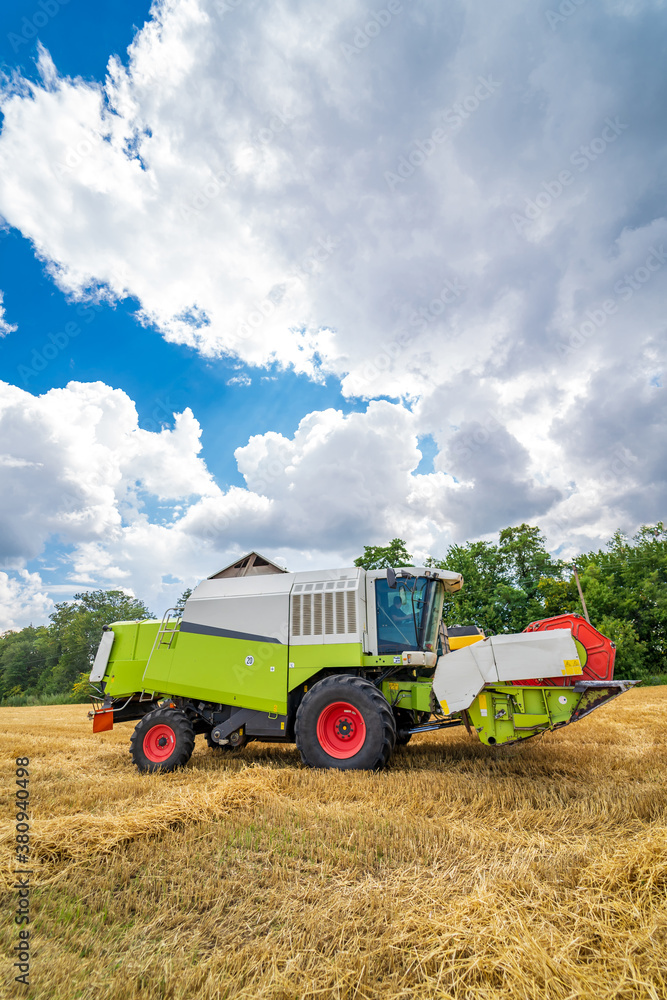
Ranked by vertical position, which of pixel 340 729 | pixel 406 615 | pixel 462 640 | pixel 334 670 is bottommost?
pixel 340 729

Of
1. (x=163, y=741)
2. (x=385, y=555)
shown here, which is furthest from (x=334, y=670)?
(x=385, y=555)

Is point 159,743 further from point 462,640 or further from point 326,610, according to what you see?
point 462,640

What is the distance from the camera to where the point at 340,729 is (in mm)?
6016

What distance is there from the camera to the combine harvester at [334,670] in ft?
18.1

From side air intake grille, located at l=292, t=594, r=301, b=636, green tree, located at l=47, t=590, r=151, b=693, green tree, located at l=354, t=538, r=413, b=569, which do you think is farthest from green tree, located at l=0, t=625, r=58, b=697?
side air intake grille, located at l=292, t=594, r=301, b=636

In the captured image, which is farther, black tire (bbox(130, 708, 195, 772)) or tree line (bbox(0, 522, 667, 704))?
tree line (bbox(0, 522, 667, 704))

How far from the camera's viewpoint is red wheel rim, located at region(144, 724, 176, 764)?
675cm

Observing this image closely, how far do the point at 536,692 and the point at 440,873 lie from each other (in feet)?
10.2

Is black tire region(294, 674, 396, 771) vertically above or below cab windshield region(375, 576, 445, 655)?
below

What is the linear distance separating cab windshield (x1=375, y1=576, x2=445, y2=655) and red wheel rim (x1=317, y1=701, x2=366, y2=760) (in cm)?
92

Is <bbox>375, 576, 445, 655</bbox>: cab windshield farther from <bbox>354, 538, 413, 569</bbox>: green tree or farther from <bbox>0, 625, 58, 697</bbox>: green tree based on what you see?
<bbox>0, 625, 58, 697</bbox>: green tree

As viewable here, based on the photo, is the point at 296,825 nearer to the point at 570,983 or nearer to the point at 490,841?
the point at 490,841

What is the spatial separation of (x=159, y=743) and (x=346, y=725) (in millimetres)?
2865

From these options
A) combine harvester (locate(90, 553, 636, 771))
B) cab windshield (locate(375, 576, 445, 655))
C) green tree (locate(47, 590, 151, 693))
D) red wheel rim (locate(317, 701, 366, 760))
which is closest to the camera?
combine harvester (locate(90, 553, 636, 771))
